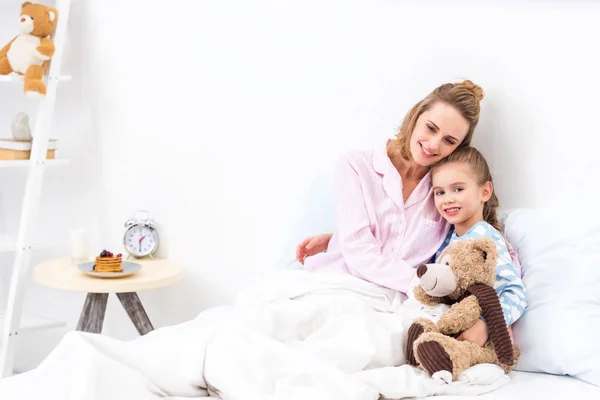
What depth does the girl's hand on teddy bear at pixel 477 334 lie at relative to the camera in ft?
5.51

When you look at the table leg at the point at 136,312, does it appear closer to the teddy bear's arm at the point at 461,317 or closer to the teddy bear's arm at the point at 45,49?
the teddy bear's arm at the point at 45,49

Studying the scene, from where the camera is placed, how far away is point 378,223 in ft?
6.64

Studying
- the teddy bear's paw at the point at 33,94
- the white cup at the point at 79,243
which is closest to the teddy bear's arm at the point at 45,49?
the teddy bear's paw at the point at 33,94

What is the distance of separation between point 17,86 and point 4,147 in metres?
0.44

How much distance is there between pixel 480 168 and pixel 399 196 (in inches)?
8.4

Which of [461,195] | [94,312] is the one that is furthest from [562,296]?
[94,312]

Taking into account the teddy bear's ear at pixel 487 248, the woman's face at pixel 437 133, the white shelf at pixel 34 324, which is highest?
the woman's face at pixel 437 133

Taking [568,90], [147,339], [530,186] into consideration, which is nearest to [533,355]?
[530,186]

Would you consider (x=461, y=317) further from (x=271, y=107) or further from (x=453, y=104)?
(x=271, y=107)

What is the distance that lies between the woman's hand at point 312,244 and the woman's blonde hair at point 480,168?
1.23 feet

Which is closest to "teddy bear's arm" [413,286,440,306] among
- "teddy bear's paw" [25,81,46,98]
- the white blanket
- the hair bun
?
the white blanket

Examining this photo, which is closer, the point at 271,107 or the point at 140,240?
the point at 271,107

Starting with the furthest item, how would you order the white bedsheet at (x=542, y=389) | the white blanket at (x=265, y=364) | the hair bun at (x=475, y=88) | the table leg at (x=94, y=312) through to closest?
1. the table leg at (x=94, y=312)
2. the hair bun at (x=475, y=88)
3. the white bedsheet at (x=542, y=389)
4. the white blanket at (x=265, y=364)

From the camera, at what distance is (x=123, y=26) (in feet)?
9.10
